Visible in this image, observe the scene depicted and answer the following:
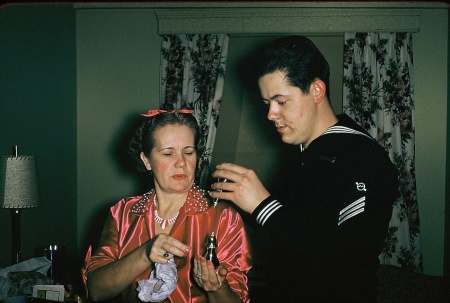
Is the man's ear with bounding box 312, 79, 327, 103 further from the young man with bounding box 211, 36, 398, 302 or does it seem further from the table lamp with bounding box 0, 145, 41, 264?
the table lamp with bounding box 0, 145, 41, 264

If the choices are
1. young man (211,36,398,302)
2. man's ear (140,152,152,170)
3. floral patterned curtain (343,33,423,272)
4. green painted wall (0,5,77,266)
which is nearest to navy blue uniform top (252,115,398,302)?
young man (211,36,398,302)

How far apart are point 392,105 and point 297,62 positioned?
111 inches

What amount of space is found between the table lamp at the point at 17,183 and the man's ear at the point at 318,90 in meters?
1.66

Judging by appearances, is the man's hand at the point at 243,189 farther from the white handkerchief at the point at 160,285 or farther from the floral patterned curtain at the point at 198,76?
the floral patterned curtain at the point at 198,76

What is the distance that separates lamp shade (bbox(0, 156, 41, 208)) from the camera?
234 cm

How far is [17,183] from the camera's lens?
2.37 metres

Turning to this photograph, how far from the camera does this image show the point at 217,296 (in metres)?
1.49

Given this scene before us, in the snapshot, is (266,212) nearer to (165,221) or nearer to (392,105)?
(165,221)

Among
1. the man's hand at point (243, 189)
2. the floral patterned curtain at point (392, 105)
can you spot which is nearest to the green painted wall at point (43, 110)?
the man's hand at point (243, 189)

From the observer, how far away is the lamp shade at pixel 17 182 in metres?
2.34

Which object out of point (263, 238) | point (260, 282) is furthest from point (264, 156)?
point (260, 282)

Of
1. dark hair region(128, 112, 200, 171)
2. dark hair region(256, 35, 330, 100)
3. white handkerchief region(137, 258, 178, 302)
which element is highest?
dark hair region(256, 35, 330, 100)

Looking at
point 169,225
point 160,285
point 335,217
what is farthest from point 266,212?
point 169,225

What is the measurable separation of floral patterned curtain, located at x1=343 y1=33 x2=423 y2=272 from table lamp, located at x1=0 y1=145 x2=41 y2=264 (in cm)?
280
